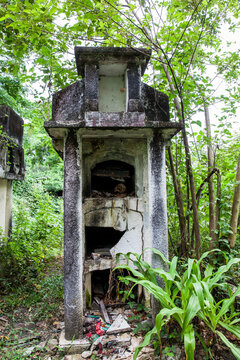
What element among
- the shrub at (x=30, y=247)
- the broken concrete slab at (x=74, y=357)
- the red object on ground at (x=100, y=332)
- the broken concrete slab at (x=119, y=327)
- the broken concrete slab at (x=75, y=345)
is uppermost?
the shrub at (x=30, y=247)

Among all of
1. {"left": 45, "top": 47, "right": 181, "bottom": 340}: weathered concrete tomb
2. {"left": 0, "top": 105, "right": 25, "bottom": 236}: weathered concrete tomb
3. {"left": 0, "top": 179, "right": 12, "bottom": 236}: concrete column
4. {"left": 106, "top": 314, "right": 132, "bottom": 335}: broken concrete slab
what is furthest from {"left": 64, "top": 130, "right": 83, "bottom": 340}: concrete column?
{"left": 0, "top": 179, "right": 12, "bottom": 236}: concrete column

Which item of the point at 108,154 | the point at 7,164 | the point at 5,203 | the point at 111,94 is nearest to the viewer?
the point at 111,94

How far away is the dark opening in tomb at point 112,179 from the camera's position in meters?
3.52

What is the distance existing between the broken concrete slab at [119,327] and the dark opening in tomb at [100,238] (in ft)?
3.06

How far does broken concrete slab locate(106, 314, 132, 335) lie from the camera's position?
2.87 m

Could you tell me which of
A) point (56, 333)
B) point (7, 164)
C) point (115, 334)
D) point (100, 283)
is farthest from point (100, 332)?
point (7, 164)

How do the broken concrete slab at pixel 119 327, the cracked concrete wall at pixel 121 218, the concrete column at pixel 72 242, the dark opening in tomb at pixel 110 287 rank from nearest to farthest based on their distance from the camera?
the concrete column at pixel 72 242
the broken concrete slab at pixel 119 327
the cracked concrete wall at pixel 121 218
the dark opening in tomb at pixel 110 287

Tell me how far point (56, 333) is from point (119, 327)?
0.81m

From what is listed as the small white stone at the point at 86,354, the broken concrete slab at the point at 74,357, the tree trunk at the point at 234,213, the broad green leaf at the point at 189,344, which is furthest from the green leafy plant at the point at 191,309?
the tree trunk at the point at 234,213

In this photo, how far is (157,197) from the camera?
2.94 meters

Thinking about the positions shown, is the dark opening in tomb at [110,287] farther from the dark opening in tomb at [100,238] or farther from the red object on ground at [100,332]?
the red object on ground at [100,332]

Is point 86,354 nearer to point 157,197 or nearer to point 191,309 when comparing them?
point 191,309

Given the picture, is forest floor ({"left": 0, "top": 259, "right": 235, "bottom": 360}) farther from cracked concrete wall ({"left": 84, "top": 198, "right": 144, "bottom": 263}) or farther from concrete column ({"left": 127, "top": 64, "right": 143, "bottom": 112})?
concrete column ({"left": 127, "top": 64, "right": 143, "bottom": 112})

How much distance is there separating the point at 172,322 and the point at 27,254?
10.0 ft
